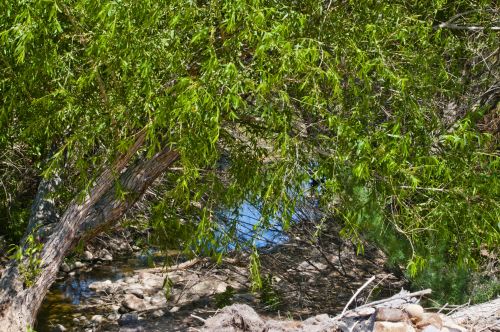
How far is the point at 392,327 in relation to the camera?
546cm

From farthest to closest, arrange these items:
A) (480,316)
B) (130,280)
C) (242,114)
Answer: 1. (130,280)
2. (242,114)
3. (480,316)

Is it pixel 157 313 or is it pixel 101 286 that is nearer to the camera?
pixel 157 313

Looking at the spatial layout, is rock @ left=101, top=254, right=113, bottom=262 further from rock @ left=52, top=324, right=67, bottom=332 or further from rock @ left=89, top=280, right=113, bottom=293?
rock @ left=52, top=324, right=67, bottom=332

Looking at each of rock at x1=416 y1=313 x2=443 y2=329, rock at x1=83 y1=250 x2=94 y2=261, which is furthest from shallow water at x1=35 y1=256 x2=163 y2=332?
rock at x1=416 y1=313 x2=443 y2=329

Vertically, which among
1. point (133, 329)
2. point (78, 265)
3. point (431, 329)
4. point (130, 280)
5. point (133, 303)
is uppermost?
point (78, 265)

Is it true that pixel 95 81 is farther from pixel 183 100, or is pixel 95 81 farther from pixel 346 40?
pixel 346 40

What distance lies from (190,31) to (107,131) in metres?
1.10

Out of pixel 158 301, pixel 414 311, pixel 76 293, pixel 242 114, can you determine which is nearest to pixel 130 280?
pixel 76 293

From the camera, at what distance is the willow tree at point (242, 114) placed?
534 cm

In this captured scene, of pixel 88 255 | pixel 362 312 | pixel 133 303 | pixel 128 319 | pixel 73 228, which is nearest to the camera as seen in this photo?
pixel 362 312

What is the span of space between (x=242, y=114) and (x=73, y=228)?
185 centimetres

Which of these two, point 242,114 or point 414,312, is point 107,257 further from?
point 414,312

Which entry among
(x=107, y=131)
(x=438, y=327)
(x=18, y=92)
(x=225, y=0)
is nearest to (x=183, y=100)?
(x=225, y=0)

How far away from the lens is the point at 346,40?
5.94 metres
